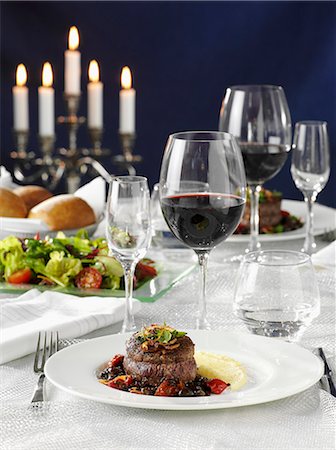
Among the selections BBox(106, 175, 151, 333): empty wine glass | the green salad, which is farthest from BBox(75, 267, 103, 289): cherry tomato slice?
BBox(106, 175, 151, 333): empty wine glass

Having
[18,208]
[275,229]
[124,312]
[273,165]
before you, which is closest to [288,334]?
[124,312]

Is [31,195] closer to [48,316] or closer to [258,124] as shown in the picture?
[258,124]

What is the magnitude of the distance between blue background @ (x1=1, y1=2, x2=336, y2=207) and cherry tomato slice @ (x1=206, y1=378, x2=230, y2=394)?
3832 mm

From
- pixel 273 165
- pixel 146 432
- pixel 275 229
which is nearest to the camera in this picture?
pixel 146 432

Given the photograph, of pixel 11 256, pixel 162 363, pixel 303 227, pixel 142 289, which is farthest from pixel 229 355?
pixel 303 227

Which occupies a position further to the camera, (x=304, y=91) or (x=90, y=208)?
(x=304, y=91)

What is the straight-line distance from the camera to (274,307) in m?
1.30

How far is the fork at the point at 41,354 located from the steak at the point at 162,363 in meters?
0.12

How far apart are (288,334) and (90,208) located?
3.24 feet

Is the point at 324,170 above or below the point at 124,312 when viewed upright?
above

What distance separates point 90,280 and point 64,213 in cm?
49

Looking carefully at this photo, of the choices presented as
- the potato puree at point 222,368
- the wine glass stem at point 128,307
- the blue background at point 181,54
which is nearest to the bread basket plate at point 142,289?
the wine glass stem at point 128,307

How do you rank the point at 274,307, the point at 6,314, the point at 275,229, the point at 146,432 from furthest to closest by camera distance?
the point at 275,229
the point at 6,314
the point at 274,307
the point at 146,432

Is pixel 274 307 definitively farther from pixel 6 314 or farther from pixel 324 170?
pixel 324 170
